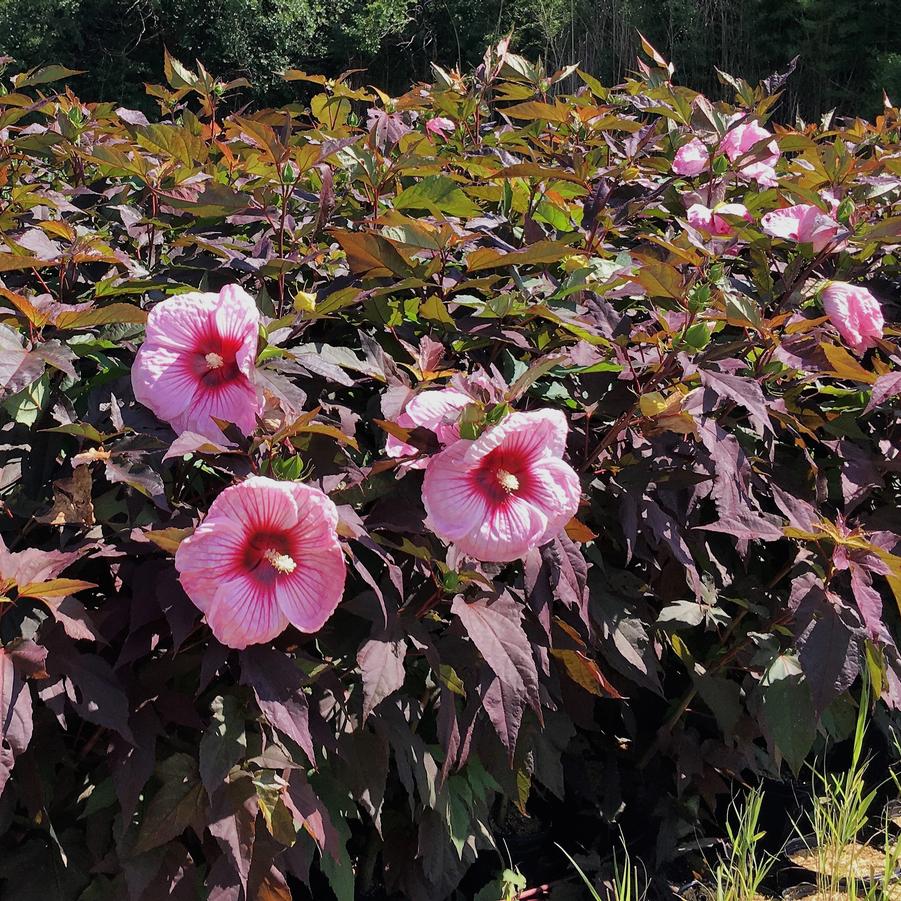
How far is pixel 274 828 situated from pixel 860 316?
1.16 meters

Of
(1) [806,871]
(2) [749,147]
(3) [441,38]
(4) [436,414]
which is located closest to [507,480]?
(4) [436,414]

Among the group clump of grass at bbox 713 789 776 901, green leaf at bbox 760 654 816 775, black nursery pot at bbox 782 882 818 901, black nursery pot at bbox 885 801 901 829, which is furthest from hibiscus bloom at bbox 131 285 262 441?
black nursery pot at bbox 885 801 901 829

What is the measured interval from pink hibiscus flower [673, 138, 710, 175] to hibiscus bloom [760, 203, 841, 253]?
28 centimetres

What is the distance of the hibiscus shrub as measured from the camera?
1.09m

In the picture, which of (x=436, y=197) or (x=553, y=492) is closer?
(x=553, y=492)

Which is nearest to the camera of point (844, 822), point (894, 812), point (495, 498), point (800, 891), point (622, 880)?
point (495, 498)

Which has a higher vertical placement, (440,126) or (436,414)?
(436,414)

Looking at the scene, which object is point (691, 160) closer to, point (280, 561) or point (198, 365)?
point (198, 365)

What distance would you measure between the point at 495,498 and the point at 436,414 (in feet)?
0.39

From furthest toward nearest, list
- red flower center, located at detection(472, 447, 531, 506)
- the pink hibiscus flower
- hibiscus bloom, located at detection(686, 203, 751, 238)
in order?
the pink hibiscus flower
hibiscus bloom, located at detection(686, 203, 751, 238)
red flower center, located at detection(472, 447, 531, 506)

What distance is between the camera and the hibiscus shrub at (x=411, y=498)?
42.9 inches

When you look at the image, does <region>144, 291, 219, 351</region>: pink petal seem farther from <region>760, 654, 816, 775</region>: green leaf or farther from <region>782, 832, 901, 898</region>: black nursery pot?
<region>782, 832, 901, 898</region>: black nursery pot

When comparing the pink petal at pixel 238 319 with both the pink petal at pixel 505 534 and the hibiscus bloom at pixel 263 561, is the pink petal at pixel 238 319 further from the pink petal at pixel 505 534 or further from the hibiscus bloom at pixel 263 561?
the pink petal at pixel 505 534

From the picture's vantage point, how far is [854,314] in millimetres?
1549
